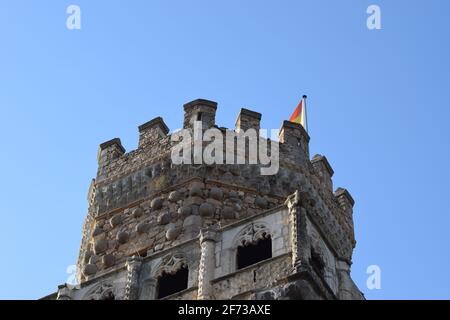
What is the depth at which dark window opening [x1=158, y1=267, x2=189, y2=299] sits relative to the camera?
21734 millimetres

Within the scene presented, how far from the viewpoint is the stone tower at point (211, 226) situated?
67.9 ft

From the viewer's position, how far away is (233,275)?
20750 millimetres

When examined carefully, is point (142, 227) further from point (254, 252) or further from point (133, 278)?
point (254, 252)

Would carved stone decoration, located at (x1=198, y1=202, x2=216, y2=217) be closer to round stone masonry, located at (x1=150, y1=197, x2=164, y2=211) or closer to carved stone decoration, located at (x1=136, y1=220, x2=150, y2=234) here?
round stone masonry, located at (x1=150, y1=197, x2=164, y2=211)

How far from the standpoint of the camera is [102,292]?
2200 centimetres

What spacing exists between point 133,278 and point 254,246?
2.23m

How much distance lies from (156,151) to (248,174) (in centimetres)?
220

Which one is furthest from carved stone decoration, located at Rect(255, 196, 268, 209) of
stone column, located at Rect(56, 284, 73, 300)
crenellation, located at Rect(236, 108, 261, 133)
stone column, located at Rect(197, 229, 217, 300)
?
stone column, located at Rect(56, 284, 73, 300)

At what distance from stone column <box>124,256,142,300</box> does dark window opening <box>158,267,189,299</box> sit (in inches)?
16.3

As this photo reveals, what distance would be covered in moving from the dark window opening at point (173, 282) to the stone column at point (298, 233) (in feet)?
6.97

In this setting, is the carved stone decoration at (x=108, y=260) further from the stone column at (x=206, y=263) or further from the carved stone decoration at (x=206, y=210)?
the stone column at (x=206, y=263)

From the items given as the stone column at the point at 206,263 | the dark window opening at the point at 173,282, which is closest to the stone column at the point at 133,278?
the dark window opening at the point at 173,282

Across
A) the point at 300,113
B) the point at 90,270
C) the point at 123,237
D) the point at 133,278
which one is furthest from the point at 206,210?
the point at 300,113
